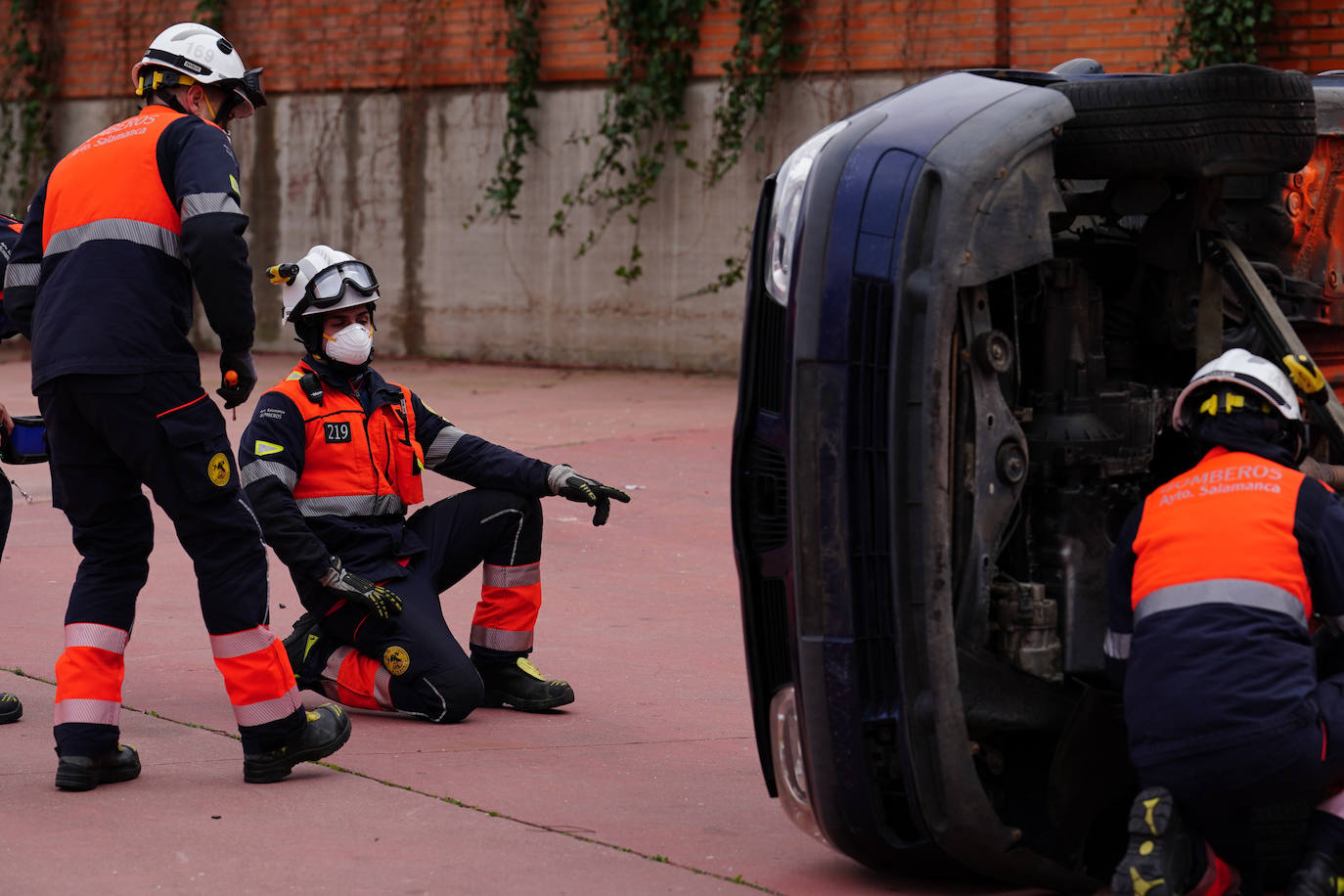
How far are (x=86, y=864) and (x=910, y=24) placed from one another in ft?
36.5

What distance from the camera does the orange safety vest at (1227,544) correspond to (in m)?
3.89

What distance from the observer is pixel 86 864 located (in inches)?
173

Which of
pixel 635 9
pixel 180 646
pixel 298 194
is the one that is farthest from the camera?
pixel 298 194

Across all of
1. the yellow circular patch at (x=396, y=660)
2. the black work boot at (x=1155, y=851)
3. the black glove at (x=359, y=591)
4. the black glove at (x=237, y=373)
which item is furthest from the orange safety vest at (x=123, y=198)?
the black work boot at (x=1155, y=851)

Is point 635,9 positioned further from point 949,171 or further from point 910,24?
point 949,171

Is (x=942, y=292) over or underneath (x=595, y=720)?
over

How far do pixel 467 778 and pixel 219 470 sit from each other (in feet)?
3.48

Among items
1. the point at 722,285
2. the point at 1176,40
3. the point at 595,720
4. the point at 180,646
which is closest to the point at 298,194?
the point at 722,285

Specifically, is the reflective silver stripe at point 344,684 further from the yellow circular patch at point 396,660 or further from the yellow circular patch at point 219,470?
the yellow circular patch at point 219,470

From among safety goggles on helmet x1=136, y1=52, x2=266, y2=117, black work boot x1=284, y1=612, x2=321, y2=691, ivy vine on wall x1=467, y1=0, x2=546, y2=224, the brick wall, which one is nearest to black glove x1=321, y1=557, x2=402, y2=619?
black work boot x1=284, y1=612, x2=321, y2=691

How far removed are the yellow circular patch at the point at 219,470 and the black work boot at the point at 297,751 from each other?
68 cm

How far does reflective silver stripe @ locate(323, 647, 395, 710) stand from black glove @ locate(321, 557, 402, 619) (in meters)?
0.22

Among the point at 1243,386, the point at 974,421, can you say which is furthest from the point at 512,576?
the point at 1243,386

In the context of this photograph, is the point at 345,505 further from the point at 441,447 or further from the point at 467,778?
the point at 467,778
